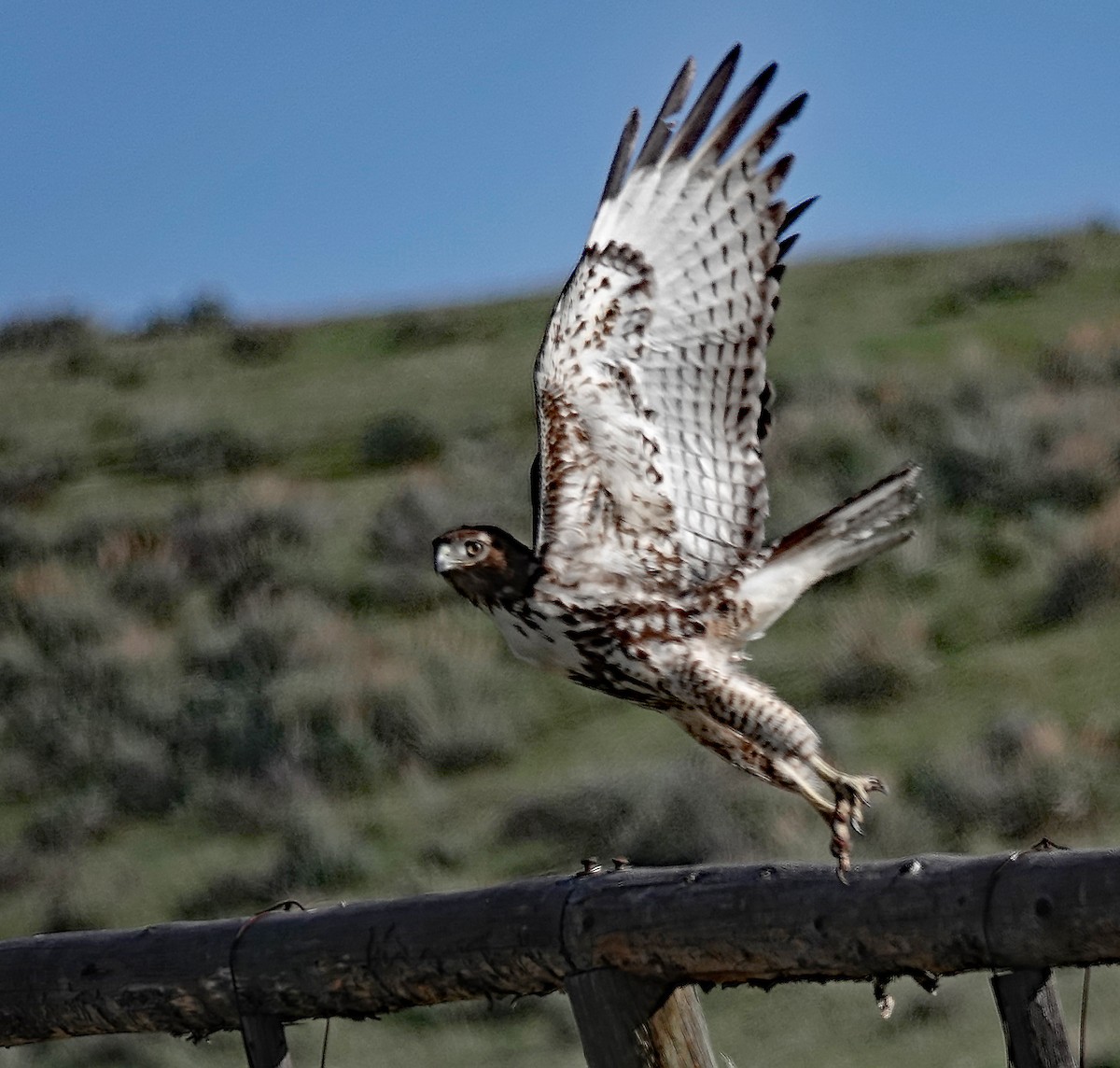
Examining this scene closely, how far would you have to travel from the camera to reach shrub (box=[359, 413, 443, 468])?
789 inches

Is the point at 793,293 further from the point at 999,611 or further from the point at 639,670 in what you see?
the point at 639,670

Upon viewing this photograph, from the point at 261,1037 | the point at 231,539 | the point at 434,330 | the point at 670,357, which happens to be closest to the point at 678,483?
the point at 670,357

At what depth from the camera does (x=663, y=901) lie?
3.42 m

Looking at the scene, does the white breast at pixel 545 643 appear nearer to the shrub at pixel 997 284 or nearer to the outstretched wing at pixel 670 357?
the outstretched wing at pixel 670 357

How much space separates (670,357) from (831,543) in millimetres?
576

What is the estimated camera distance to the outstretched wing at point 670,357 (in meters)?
4.45

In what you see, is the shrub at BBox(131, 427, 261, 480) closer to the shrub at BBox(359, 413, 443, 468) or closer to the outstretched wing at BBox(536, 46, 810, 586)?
the shrub at BBox(359, 413, 443, 468)

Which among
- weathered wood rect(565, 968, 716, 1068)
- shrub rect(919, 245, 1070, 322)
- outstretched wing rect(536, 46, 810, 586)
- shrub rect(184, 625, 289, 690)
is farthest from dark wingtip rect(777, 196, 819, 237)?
shrub rect(919, 245, 1070, 322)

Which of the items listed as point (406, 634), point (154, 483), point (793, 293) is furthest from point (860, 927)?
point (793, 293)

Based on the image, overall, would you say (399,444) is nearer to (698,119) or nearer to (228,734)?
(228,734)

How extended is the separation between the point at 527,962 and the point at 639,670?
845 mm

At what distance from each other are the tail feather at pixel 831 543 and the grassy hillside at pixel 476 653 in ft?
12.3

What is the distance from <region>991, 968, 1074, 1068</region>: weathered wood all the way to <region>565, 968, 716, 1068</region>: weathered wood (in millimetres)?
622

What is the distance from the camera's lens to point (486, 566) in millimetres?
4301
